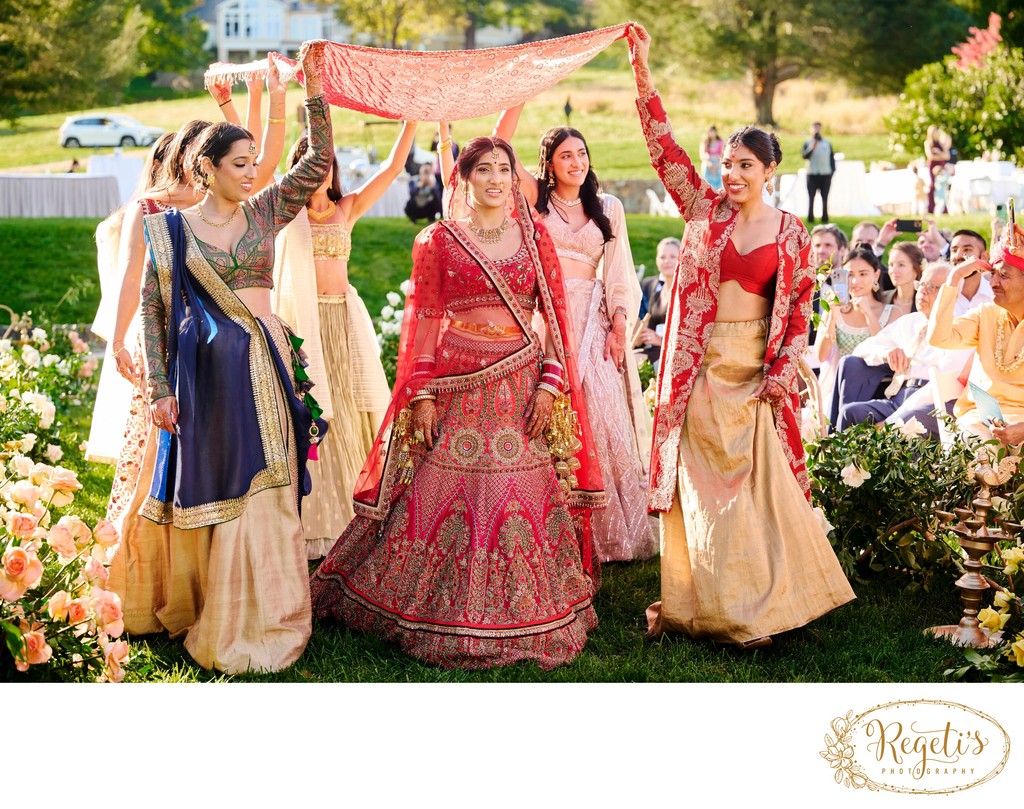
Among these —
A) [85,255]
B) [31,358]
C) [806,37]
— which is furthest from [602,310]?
[806,37]

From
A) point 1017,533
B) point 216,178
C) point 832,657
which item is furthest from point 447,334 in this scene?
point 1017,533

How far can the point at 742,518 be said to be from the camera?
4223 mm

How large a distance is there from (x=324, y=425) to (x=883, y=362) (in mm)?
3457

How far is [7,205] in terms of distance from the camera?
17.4 meters

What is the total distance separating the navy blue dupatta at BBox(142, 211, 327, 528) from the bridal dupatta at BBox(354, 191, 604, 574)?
0.44 meters

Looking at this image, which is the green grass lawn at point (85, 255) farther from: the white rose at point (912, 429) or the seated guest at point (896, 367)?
the white rose at point (912, 429)

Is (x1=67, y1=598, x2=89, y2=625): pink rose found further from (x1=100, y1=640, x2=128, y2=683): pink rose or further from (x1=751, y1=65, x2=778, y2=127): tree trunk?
(x1=751, y1=65, x2=778, y2=127): tree trunk

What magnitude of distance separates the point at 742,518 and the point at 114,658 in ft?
6.87

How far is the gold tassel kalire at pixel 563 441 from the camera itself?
14.5 ft

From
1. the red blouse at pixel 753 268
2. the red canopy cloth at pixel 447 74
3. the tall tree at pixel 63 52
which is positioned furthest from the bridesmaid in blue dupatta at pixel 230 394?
the tall tree at pixel 63 52

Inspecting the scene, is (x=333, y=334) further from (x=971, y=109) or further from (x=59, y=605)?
(x=971, y=109)

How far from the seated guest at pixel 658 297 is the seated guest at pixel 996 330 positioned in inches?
81.4
